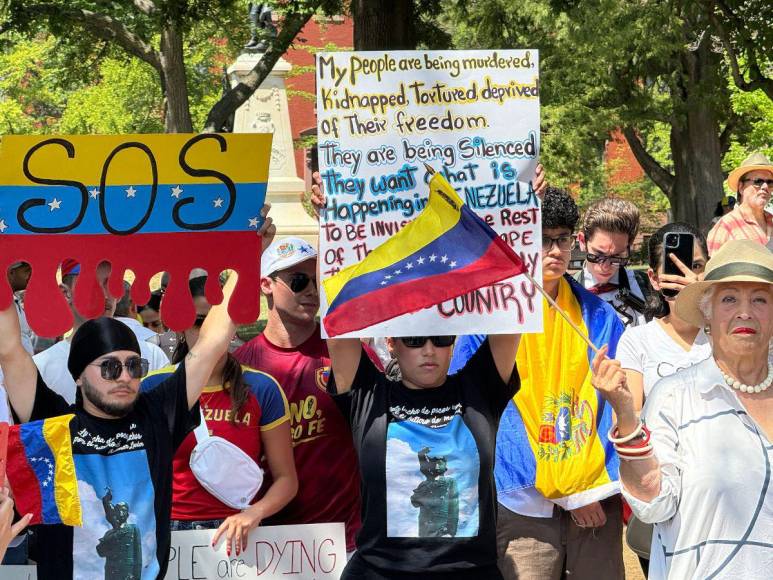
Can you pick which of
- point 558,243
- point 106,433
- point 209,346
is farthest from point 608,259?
point 106,433

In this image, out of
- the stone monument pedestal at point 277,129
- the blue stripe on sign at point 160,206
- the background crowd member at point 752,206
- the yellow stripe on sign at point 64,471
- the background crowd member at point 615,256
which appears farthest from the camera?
the stone monument pedestal at point 277,129

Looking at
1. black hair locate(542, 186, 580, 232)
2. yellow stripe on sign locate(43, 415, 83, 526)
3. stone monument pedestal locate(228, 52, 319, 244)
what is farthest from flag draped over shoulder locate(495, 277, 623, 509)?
stone monument pedestal locate(228, 52, 319, 244)

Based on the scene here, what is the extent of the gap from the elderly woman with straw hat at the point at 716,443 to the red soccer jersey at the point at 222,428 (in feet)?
5.32

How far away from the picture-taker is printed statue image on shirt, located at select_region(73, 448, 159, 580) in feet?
13.6

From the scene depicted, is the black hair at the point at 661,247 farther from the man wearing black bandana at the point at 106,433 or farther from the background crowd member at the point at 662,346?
the man wearing black bandana at the point at 106,433

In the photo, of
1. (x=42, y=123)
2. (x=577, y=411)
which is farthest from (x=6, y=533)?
(x=42, y=123)

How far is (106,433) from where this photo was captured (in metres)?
4.24

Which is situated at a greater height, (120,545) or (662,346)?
(662,346)

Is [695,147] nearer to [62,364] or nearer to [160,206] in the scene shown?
[62,364]

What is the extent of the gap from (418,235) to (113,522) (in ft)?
4.97

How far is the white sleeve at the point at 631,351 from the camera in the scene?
16.6ft

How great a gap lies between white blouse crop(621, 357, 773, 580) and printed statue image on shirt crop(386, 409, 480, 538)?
29.1 inches

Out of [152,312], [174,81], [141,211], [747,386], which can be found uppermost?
[174,81]

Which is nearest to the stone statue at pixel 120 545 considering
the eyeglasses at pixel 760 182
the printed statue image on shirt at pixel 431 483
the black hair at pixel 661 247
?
the printed statue image on shirt at pixel 431 483
